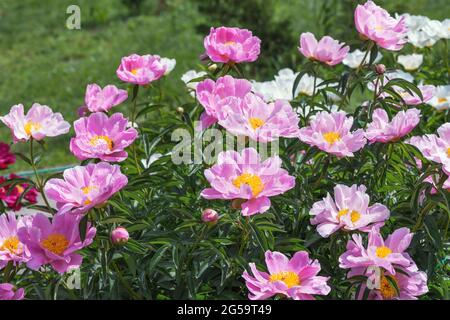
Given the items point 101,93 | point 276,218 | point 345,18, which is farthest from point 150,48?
point 276,218

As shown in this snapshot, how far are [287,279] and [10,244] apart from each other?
1.99 feet

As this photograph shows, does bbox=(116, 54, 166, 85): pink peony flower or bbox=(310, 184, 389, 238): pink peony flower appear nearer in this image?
bbox=(310, 184, 389, 238): pink peony flower

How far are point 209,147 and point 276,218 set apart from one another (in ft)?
0.83

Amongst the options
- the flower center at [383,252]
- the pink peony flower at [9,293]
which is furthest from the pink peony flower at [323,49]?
the pink peony flower at [9,293]

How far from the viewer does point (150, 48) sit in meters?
5.98

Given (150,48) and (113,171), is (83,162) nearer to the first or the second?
(113,171)

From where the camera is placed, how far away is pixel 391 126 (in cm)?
183

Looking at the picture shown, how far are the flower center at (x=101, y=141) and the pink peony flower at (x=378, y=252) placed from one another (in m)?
0.58

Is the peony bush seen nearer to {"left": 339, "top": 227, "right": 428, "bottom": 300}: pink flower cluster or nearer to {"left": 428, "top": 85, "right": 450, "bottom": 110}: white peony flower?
{"left": 339, "top": 227, "right": 428, "bottom": 300}: pink flower cluster

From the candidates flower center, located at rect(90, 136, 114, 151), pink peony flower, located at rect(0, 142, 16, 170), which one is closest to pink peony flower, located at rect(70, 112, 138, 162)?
flower center, located at rect(90, 136, 114, 151)

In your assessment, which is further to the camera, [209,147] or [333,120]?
[209,147]

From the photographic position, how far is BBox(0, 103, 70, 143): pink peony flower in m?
1.93

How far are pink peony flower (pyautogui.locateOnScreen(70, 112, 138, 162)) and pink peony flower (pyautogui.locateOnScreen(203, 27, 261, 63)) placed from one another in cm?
30

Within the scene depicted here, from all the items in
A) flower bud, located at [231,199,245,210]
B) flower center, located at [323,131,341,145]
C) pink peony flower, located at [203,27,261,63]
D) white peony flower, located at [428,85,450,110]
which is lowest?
white peony flower, located at [428,85,450,110]
